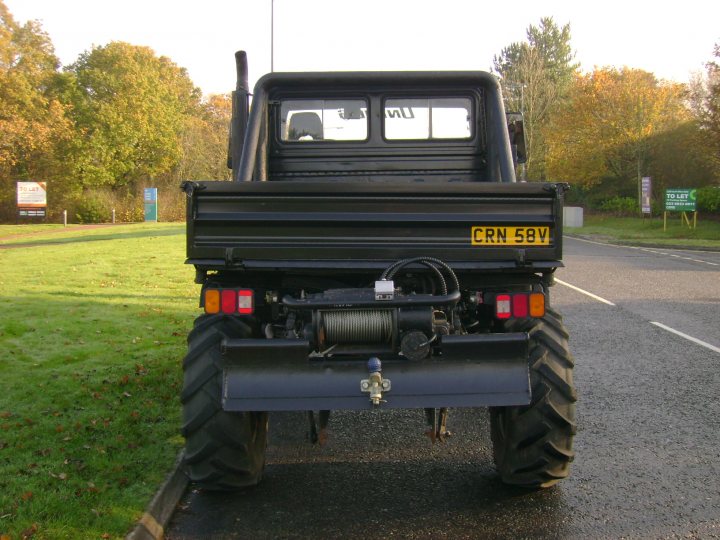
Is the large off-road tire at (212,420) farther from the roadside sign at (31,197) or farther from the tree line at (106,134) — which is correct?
the tree line at (106,134)

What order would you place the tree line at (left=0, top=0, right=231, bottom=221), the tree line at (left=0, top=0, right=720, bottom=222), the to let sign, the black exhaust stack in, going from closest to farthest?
the black exhaust stack, the to let sign, the tree line at (left=0, top=0, right=720, bottom=222), the tree line at (left=0, top=0, right=231, bottom=221)

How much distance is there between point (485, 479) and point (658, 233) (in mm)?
33859

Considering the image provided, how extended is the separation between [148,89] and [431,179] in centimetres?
5450

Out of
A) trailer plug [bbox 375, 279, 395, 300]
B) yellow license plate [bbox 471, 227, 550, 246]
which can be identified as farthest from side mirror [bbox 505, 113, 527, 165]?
trailer plug [bbox 375, 279, 395, 300]

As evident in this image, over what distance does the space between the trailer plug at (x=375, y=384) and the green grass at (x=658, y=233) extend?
27.3 metres

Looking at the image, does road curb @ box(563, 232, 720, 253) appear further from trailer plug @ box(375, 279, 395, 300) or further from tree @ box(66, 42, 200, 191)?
tree @ box(66, 42, 200, 191)

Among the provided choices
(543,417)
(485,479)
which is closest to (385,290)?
(543,417)

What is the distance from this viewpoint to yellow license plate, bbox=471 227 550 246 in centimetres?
418

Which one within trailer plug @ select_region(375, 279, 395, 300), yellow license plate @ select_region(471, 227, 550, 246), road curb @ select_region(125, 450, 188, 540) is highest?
yellow license plate @ select_region(471, 227, 550, 246)

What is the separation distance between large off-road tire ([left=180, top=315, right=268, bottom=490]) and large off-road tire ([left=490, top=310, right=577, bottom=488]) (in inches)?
57.9

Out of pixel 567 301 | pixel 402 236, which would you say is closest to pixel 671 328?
pixel 567 301

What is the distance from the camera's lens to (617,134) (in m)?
46.6

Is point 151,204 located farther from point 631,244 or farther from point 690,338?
point 690,338

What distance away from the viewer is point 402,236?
13.9ft
